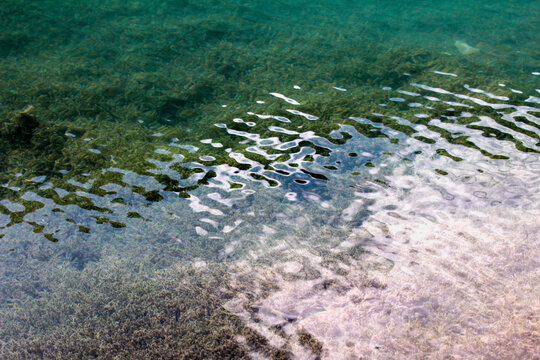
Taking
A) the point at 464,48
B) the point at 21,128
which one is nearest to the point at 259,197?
the point at 21,128

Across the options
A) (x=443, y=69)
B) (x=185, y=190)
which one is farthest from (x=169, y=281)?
(x=443, y=69)

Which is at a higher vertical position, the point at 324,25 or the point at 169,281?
the point at 324,25

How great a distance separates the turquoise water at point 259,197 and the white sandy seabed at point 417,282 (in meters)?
0.01

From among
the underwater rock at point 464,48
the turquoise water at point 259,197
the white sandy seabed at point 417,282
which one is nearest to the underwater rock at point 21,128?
the turquoise water at point 259,197

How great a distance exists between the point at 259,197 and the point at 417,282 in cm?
147

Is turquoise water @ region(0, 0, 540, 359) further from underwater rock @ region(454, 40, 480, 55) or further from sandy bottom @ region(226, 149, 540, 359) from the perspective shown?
underwater rock @ region(454, 40, 480, 55)

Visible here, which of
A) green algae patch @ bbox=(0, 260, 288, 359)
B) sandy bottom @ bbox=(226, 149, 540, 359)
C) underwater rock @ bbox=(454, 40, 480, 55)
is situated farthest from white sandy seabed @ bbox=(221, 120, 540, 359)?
underwater rock @ bbox=(454, 40, 480, 55)

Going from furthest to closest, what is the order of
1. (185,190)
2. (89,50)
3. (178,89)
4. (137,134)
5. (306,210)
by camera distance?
(89,50), (178,89), (137,134), (185,190), (306,210)

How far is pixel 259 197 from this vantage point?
348 cm

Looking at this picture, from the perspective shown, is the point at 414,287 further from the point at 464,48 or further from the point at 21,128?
the point at 464,48

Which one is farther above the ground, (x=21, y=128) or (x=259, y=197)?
(x=21, y=128)

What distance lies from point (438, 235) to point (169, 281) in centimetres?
198

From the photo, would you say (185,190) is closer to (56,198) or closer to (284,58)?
(56,198)

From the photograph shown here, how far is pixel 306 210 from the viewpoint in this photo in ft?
10.9
